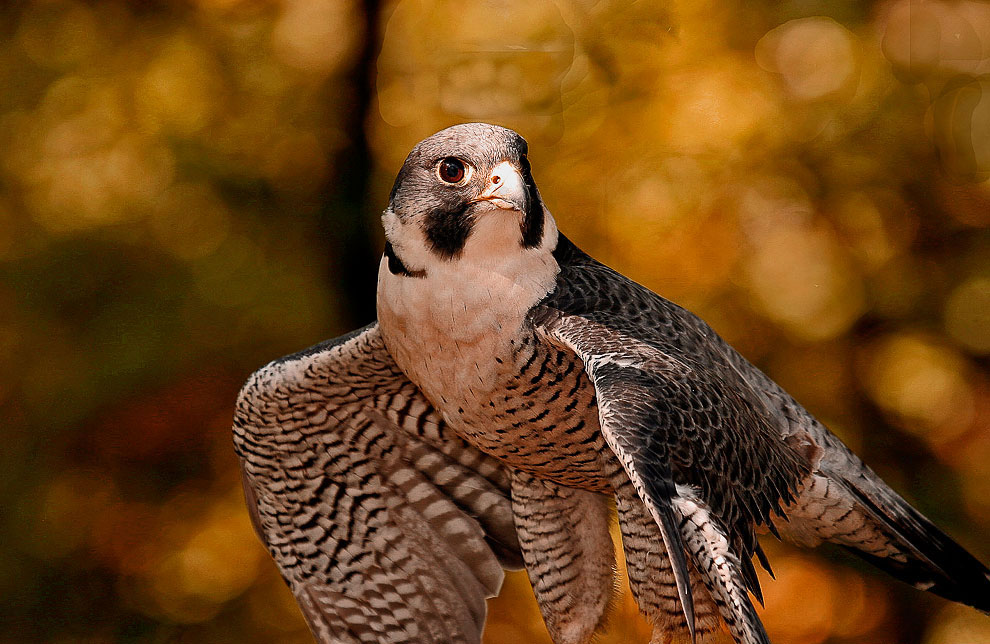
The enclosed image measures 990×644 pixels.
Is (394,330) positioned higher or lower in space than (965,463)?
higher

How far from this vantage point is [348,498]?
121 inches

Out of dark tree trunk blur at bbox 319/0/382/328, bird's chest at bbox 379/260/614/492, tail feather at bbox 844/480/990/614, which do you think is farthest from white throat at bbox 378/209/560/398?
dark tree trunk blur at bbox 319/0/382/328

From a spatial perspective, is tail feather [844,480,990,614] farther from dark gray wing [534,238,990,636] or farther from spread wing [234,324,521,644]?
spread wing [234,324,521,644]

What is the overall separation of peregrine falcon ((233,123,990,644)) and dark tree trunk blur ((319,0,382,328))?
10.4 ft

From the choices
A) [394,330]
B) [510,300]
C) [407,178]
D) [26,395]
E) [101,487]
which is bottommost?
Result: [101,487]

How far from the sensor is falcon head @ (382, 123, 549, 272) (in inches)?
87.0

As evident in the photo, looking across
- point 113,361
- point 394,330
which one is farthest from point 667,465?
point 113,361

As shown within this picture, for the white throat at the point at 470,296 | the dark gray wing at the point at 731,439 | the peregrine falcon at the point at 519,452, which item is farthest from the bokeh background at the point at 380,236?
the white throat at the point at 470,296

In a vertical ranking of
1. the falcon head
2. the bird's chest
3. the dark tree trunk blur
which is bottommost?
the dark tree trunk blur

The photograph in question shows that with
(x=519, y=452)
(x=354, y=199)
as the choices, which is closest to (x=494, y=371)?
(x=519, y=452)

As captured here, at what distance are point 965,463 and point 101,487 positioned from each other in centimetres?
509

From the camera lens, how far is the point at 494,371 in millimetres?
2340

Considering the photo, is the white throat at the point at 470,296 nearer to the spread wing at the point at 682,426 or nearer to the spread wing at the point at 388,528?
the spread wing at the point at 682,426

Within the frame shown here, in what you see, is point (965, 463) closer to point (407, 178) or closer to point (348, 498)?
point (348, 498)
